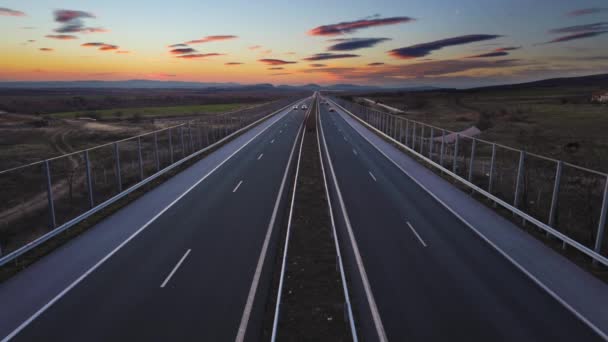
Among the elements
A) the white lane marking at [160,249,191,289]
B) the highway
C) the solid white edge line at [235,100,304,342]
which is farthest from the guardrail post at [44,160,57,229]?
the solid white edge line at [235,100,304,342]

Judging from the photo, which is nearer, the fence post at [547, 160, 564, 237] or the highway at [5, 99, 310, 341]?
the highway at [5, 99, 310, 341]

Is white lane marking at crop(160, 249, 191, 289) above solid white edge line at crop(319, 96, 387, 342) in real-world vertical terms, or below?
below

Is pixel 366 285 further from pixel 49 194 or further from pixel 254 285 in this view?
pixel 49 194

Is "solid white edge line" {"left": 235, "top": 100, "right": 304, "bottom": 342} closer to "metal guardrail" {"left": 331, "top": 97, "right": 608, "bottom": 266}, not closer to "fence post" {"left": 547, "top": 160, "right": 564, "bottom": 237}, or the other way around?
"metal guardrail" {"left": 331, "top": 97, "right": 608, "bottom": 266}

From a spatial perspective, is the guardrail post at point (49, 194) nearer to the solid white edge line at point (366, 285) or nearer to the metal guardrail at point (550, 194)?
the solid white edge line at point (366, 285)

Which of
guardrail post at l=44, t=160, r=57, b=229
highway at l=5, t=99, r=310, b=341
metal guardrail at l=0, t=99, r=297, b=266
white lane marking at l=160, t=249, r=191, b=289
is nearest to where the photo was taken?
highway at l=5, t=99, r=310, b=341

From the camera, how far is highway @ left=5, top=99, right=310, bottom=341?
27.7 feet

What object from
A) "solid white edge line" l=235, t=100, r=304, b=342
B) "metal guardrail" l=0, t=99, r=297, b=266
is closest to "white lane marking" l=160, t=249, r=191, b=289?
"solid white edge line" l=235, t=100, r=304, b=342

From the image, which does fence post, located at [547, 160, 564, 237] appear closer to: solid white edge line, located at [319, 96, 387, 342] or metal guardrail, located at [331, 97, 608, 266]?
metal guardrail, located at [331, 97, 608, 266]

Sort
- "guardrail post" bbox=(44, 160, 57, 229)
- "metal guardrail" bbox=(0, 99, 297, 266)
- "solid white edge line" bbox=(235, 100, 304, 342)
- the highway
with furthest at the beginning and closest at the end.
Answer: "metal guardrail" bbox=(0, 99, 297, 266) < "guardrail post" bbox=(44, 160, 57, 229) < the highway < "solid white edge line" bbox=(235, 100, 304, 342)

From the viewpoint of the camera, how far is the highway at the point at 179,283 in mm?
8438

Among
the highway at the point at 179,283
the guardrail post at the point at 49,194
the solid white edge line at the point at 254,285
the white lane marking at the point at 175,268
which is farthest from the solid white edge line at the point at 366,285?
the guardrail post at the point at 49,194

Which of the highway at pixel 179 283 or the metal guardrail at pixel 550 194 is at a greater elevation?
the metal guardrail at pixel 550 194

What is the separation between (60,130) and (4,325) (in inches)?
2286
